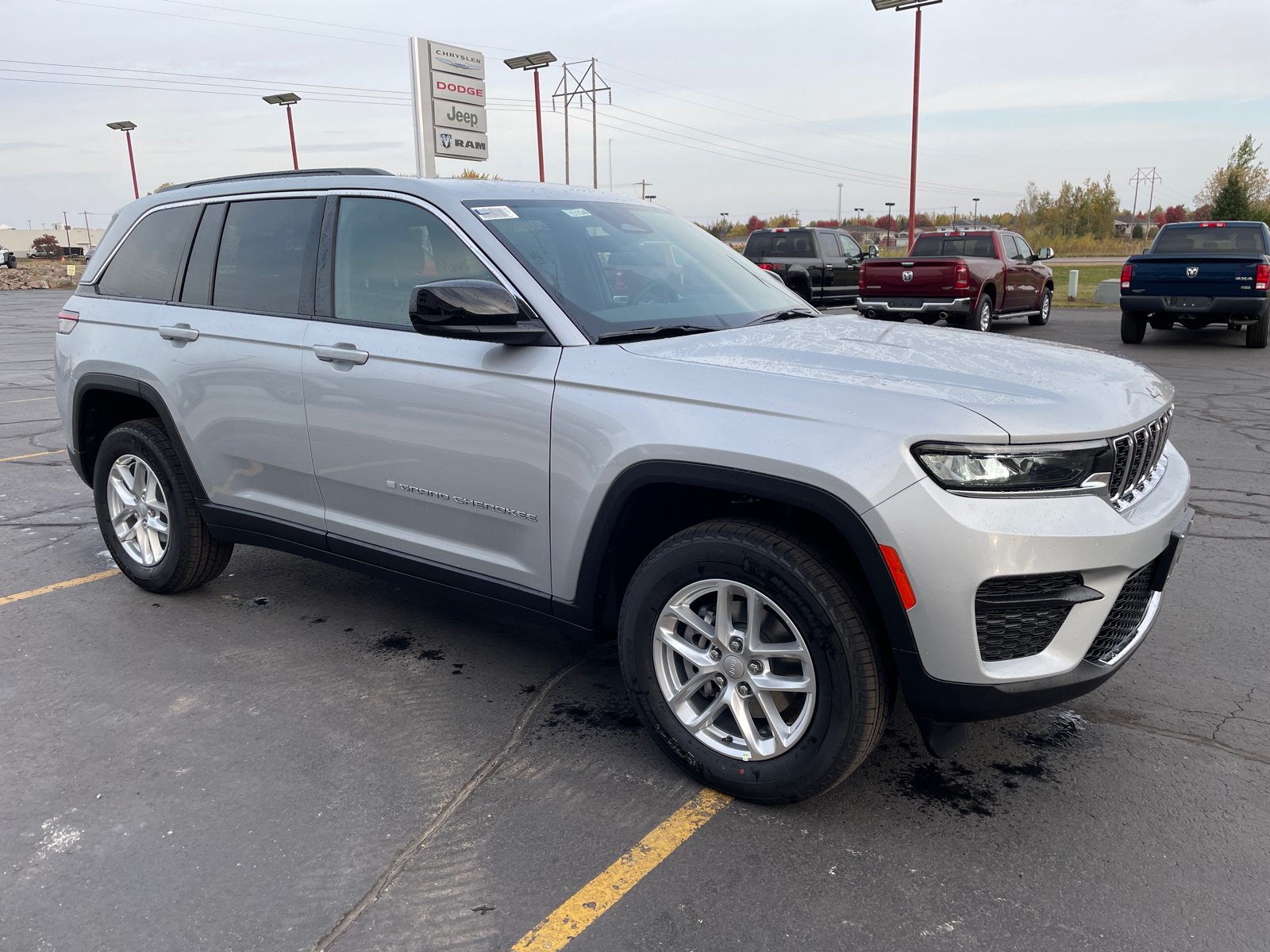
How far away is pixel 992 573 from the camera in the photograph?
7.85 ft

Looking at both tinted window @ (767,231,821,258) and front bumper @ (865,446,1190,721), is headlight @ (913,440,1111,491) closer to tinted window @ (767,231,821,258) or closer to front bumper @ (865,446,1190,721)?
front bumper @ (865,446,1190,721)

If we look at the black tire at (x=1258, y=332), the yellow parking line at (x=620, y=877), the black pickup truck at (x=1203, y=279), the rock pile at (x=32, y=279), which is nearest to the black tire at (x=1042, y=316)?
the black pickup truck at (x=1203, y=279)

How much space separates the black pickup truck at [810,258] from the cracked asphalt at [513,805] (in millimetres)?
15288

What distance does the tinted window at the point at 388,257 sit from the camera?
3.49 meters

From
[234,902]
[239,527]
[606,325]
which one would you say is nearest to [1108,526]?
[606,325]

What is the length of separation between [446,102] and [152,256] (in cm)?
2422

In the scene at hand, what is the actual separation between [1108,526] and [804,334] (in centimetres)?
122

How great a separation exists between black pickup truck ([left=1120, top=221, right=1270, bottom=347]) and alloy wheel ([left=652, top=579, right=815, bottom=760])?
13165mm

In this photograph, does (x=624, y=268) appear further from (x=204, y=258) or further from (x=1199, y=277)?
(x=1199, y=277)

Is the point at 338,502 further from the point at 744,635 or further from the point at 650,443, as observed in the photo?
the point at 744,635

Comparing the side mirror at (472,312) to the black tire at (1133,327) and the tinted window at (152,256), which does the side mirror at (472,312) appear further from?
the black tire at (1133,327)

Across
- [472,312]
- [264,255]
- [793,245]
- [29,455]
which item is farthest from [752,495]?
[793,245]

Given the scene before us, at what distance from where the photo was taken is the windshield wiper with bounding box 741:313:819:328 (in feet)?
11.9

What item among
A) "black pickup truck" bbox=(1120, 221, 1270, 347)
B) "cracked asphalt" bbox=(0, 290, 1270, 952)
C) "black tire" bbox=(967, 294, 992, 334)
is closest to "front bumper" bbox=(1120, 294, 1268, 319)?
"black pickup truck" bbox=(1120, 221, 1270, 347)
